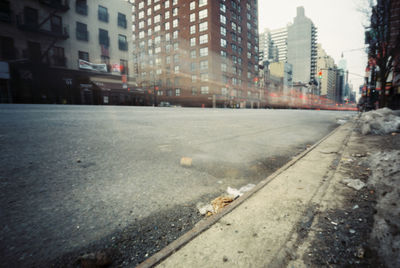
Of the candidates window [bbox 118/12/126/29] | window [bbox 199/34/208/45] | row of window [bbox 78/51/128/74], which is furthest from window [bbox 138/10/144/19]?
row of window [bbox 78/51/128/74]

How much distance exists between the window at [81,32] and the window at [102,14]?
3.32 m

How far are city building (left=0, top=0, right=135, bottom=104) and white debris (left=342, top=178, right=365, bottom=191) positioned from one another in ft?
110

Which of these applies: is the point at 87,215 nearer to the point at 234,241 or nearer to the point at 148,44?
the point at 234,241

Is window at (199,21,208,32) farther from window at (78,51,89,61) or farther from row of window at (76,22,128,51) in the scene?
window at (78,51,89,61)

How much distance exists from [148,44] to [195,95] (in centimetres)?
2640

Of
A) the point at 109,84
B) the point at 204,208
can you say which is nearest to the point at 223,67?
the point at 109,84

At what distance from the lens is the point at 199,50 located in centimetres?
4984

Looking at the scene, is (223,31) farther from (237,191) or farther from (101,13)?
(237,191)

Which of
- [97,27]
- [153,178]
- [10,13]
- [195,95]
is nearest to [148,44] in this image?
[195,95]

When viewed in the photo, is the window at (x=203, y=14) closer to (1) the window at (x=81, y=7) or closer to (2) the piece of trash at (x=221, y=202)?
(1) the window at (x=81, y=7)

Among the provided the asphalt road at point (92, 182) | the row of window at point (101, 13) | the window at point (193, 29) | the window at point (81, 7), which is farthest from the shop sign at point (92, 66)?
the asphalt road at point (92, 182)

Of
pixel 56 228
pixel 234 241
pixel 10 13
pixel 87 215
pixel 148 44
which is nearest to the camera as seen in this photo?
pixel 234 241

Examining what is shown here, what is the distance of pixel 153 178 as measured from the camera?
100 inches

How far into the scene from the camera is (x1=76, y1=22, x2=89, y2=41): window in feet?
97.1
